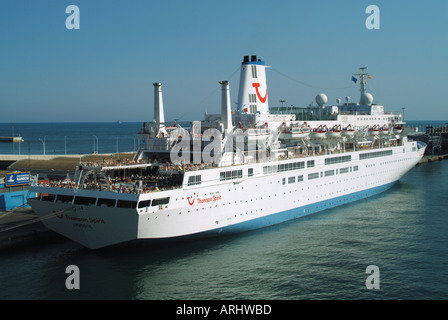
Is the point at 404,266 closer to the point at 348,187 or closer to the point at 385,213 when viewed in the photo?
the point at 385,213

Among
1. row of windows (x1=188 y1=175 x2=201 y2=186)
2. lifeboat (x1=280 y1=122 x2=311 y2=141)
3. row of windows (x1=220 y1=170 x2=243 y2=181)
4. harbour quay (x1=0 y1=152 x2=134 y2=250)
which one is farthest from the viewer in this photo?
lifeboat (x1=280 y1=122 x2=311 y2=141)

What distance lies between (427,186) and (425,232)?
22.1 metres

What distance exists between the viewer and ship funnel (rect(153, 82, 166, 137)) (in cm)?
3183

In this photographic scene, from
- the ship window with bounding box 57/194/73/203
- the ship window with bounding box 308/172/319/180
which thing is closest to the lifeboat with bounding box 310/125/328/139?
the ship window with bounding box 308/172/319/180

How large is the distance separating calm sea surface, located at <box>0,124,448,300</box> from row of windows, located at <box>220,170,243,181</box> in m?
4.04

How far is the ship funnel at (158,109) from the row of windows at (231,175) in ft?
24.5

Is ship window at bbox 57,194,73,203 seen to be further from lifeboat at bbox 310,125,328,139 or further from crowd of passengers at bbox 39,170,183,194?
lifeboat at bbox 310,125,328,139

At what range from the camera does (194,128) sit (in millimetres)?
31688

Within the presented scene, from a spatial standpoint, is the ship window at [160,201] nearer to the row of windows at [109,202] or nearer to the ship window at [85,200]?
the row of windows at [109,202]

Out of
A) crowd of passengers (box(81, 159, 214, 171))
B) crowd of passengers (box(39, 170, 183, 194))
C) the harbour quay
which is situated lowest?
the harbour quay

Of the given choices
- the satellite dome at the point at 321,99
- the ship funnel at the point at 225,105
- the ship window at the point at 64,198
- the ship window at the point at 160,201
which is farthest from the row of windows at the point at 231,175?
the satellite dome at the point at 321,99

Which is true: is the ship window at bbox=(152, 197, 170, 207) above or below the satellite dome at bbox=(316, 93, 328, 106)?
below

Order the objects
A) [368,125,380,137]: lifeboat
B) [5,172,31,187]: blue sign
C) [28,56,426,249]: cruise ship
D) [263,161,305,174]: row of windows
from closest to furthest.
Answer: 1. [28,56,426,249]: cruise ship
2. [263,161,305,174]: row of windows
3. [5,172,31,187]: blue sign
4. [368,125,380,137]: lifeboat

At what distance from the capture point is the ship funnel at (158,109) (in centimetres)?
3183
